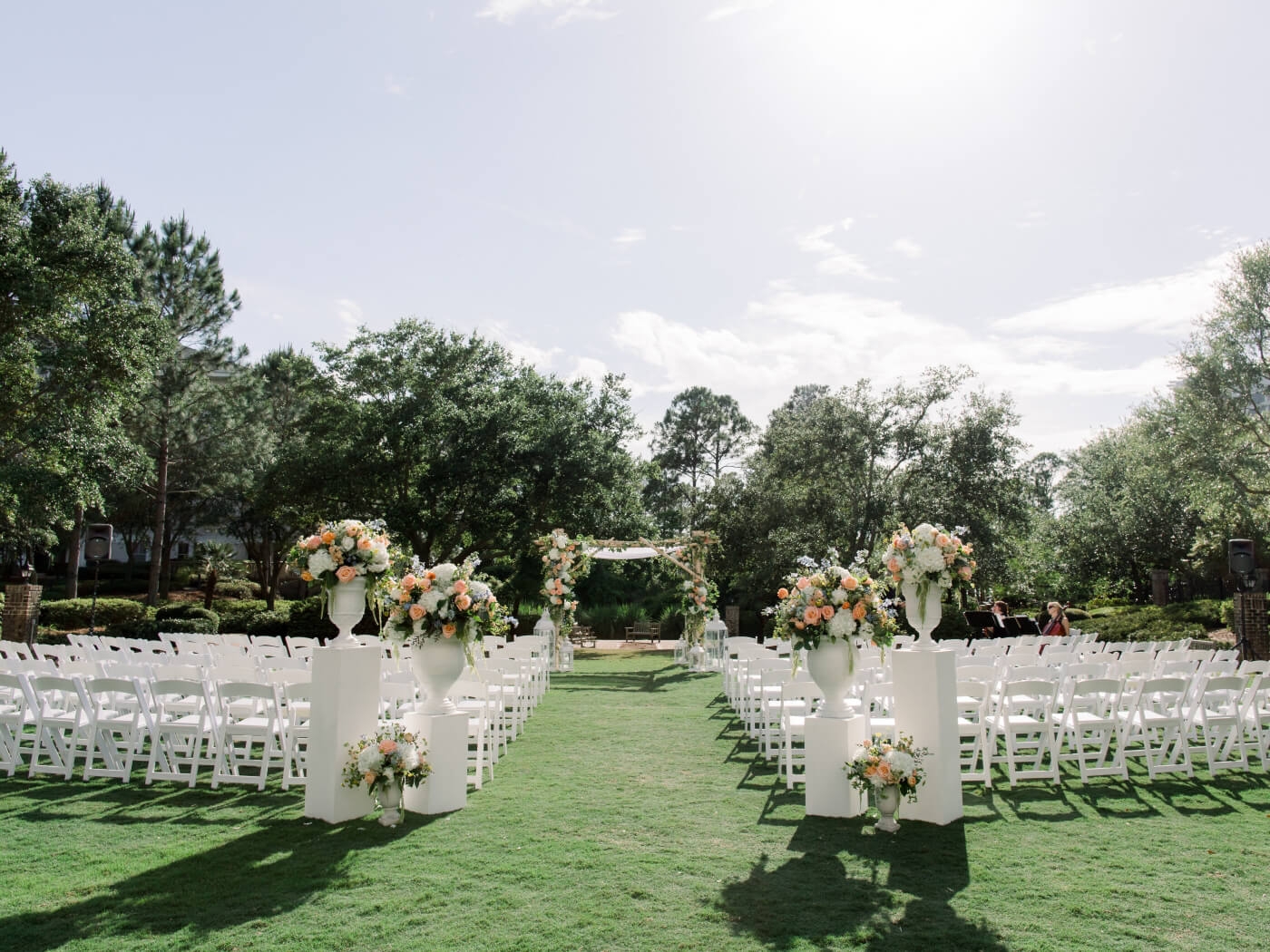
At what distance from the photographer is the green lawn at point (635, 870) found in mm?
3729

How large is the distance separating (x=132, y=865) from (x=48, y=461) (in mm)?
16851

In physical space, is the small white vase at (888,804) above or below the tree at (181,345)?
below

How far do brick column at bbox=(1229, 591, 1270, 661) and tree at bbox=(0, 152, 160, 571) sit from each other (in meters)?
21.5

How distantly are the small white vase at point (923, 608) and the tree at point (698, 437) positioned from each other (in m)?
40.7

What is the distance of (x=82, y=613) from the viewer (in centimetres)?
2327

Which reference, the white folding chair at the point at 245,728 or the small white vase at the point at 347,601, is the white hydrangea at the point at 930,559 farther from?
the white folding chair at the point at 245,728

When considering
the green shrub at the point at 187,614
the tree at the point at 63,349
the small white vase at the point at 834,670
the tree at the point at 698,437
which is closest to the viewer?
the small white vase at the point at 834,670

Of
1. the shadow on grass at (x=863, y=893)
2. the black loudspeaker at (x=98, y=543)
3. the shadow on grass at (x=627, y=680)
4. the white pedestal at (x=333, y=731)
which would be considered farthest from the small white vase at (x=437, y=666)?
the black loudspeaker at (x=98, y=543)

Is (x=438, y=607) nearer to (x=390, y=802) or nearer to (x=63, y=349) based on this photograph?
(x=390, y=802)

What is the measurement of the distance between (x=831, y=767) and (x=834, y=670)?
65cm

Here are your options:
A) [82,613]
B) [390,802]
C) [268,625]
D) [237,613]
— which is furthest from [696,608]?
[82,613]

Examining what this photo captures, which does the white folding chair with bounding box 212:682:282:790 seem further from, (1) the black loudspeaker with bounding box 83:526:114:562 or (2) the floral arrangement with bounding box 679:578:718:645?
(2) the floral arrangement with bounding box 679:578:718:645

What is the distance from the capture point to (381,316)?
26.4 meters

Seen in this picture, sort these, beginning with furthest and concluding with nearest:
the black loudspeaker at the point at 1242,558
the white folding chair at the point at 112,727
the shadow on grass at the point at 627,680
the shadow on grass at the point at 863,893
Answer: the shadow on grass at the point at 627,680 < the black loudspeaker at the point at 1242,558 < the white folding chair at the point at 112,727 < the shadow on grass at the point at 863,893
